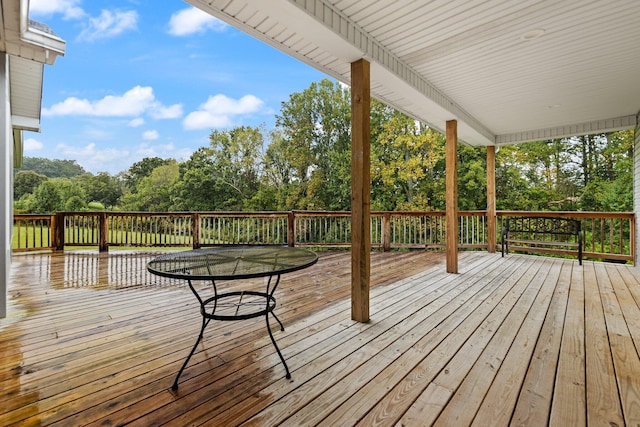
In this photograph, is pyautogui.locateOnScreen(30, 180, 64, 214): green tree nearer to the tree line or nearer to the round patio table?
the tree line

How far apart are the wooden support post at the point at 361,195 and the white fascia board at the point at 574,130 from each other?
17.8 feet

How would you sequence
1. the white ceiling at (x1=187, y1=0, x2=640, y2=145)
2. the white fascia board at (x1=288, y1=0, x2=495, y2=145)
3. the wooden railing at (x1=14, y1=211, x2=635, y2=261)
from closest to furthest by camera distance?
the white fascia board at (x1=288, y1=0, x2=495, y2=145)
the white ceiling at (x1=187, y1=0, x2=640, y2=145)
the wooden railing at (x1=14, y1=211, x2=635, y2=261)

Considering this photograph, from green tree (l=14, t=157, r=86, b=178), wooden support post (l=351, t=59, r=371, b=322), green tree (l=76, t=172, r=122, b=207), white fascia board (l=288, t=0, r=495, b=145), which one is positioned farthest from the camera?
green tree (l=14, t=157, r=86, b=178)

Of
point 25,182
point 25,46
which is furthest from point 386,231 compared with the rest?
point 25,182

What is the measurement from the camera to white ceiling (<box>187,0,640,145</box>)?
2.33 metres

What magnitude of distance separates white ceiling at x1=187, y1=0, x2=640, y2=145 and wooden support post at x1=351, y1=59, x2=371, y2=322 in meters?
0.32

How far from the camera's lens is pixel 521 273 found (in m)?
4.71

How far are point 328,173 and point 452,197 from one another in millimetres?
9187

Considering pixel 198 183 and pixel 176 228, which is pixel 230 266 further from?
pixel 198 183

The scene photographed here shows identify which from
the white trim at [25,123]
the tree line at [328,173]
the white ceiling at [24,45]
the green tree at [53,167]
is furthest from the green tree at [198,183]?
the white ceiling at [24,45]

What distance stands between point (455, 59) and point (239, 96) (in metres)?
28.9

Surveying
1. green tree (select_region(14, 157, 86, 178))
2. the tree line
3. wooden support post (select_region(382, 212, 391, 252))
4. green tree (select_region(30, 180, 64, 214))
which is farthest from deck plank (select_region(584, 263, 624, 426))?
green tree (select_region(14, 157, 86, 178))

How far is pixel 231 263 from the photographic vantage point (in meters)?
2.06

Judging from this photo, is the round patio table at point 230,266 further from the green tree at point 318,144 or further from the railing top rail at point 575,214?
the green tree at point 318,144
